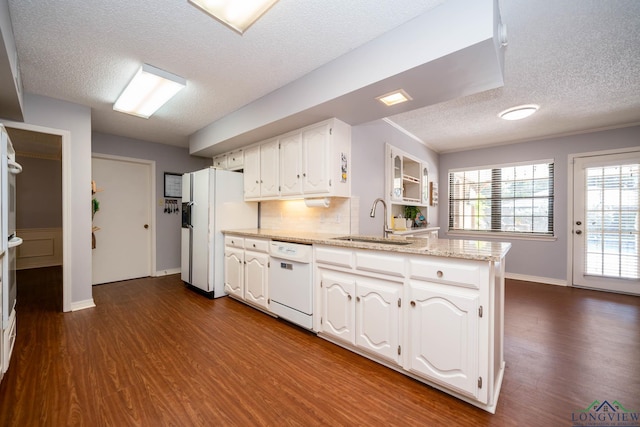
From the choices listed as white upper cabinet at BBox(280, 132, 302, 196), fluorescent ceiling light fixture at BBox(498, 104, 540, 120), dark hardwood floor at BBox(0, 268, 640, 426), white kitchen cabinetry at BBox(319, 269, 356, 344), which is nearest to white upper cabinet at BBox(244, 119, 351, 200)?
white upper cabinet at BBox(280, 132, 302, 196)

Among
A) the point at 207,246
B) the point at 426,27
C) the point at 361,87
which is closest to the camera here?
the point at 426,27

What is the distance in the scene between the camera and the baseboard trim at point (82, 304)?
3.12 metres

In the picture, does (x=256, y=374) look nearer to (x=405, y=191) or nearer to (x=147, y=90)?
(x=147, y=90)

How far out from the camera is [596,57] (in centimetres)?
227

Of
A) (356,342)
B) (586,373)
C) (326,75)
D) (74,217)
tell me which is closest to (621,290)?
(586,373)

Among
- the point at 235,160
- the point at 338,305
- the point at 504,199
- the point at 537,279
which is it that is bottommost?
the point at 537,279

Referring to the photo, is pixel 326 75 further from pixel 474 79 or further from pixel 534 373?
pixel 534 373

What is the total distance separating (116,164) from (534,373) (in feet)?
19.3

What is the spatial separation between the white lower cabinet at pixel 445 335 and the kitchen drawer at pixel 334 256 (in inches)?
21.6

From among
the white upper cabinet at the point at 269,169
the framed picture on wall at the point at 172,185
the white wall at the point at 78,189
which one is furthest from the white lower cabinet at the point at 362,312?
the framed picture on wall at the point at 172,185

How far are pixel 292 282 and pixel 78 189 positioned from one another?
2835 millimetres

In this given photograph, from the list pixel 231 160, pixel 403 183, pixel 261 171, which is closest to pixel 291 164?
pixel 261 171

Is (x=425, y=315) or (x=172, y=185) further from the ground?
(x=172, y=185)

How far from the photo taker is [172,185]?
491 centimetres
